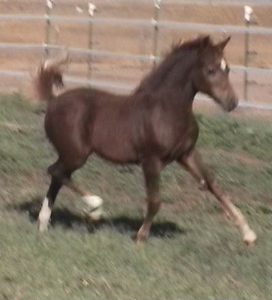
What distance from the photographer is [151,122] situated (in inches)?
282

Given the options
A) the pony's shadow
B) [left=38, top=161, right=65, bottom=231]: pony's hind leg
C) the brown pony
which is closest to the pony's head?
the brown pony

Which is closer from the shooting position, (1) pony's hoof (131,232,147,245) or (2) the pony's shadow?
→ (1) pony's hoof (131,232,147,245)

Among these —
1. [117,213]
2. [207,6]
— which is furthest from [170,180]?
[207,6]

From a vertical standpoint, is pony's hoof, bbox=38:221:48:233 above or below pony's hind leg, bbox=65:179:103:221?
below

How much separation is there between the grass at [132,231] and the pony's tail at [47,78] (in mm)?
1083

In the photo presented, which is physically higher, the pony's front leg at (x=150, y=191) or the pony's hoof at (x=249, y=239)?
the pony's front leg at (x=150, y=191)

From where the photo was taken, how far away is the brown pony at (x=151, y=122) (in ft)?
23.3

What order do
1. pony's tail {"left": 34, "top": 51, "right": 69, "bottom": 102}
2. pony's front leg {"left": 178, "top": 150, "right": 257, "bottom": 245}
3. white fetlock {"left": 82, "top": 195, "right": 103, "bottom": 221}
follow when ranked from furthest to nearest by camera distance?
pony's tail {"left": 34, "top": 51, "right": 69, "bottom": 102}, white fetlock {"left": 82, "top": 195, "right": 103, "bottom": 221}, pony's front leg {"left": 178, "top": 150, "right": 257, "bottom": 245}

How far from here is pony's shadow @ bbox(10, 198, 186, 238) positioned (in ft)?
25.0

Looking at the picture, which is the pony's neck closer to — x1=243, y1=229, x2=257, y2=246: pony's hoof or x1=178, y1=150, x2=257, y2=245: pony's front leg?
x1=178, y1=150, x2=257, y2=245: pony's front leg

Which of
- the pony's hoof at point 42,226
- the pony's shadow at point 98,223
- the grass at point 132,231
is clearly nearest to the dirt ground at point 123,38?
the grass at point 132,231

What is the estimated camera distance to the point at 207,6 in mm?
26219

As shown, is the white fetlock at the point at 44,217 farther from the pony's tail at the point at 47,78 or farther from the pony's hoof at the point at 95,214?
the pony's tail at the point at 47,78

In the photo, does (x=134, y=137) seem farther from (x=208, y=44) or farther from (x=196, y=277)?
(x=196, y=277)
